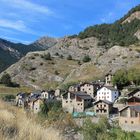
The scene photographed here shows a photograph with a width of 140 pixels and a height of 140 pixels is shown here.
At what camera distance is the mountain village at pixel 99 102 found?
5919 centimetres

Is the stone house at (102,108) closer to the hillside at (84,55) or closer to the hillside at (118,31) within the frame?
the hillside at (84,55)

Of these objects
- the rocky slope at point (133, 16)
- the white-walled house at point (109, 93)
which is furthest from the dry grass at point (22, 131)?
the rocky slope at point (133, 16)

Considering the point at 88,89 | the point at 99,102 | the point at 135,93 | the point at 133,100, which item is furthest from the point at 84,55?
the point at 133,100

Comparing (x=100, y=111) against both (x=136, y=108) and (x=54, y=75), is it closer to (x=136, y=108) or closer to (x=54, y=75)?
(x=136, y=108)

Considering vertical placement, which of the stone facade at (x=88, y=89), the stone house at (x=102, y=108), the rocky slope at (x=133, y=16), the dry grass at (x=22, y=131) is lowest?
the dry grass at (x=22, y=131)

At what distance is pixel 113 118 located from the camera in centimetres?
6384

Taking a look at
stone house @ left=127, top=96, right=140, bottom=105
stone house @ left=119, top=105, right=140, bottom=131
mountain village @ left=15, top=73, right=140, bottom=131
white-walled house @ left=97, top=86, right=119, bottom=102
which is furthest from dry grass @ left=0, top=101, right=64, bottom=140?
white-walled house @ left=97, top=86, right=119, bottom=102

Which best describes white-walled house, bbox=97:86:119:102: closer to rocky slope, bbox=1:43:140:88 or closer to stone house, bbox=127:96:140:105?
stone house, bbox=127:96:140:105

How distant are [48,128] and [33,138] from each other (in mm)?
1118

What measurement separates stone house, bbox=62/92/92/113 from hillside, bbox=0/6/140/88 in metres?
26.0

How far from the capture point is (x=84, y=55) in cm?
13650

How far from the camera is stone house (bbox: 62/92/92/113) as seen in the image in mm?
75000

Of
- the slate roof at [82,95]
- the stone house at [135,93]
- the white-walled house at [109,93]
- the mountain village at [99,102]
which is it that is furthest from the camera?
the slate roof at [82,95]

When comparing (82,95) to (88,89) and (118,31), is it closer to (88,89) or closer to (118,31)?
(88,89)
